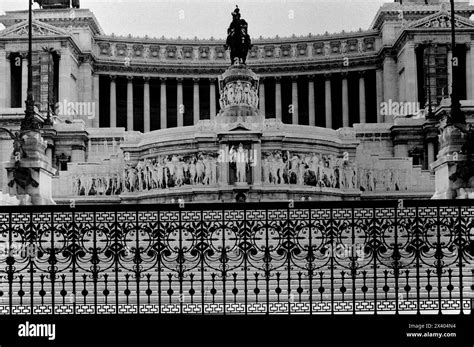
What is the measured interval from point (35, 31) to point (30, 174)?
5423 cm

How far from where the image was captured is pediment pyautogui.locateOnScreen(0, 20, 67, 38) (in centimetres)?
8169

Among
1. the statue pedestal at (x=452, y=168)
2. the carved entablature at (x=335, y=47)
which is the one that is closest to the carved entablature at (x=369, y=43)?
the carved entablature at (x=335, y=47)

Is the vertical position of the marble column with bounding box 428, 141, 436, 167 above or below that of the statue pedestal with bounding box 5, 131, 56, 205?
above

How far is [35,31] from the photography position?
A: 8275 centimetres

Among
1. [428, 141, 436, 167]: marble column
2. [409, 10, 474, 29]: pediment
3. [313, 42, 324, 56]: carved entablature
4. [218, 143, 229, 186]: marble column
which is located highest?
[409, 10, 474, 29]: pediment

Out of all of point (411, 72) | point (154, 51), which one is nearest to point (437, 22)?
point (411, 72)

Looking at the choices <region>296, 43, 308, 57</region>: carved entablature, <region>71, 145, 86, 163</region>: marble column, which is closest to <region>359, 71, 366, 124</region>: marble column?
<region>296, 43, 308, 57</region>: carved entablature

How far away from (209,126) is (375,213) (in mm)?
30335

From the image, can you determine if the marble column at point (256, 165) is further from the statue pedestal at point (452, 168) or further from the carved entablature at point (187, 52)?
the carved entablature at point (187, 52)

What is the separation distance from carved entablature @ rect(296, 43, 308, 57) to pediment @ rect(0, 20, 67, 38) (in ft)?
78.7

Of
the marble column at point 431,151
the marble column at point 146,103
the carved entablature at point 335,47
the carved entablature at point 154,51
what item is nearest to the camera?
the marble column at point 431,151

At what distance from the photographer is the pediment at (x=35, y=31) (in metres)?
81.7

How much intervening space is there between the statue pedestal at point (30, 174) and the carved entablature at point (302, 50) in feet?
195

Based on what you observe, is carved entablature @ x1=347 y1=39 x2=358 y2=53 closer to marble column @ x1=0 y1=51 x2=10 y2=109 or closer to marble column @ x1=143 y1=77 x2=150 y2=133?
marble column @ x1=143 y1=77 x2=150 y2=133
